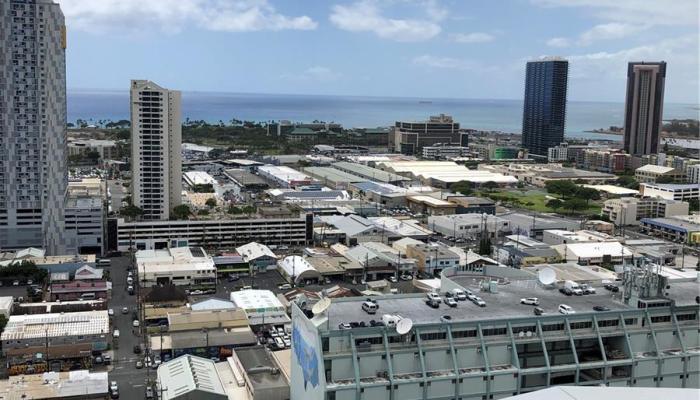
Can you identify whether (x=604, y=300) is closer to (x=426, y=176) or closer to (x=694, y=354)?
(x=694, y=354)

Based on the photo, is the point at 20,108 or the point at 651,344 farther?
the point at 20,108

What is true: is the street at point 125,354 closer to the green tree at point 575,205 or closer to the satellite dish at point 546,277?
the satellite dish at point 546,277

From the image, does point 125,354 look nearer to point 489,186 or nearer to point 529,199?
point 529,199

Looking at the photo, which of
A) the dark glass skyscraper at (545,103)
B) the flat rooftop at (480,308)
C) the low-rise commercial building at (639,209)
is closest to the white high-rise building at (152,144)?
the flat rooftop at (480,308)

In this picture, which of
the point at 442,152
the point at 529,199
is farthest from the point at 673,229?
the point at 442,152

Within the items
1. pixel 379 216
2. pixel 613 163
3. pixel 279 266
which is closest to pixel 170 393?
pixel 279 266

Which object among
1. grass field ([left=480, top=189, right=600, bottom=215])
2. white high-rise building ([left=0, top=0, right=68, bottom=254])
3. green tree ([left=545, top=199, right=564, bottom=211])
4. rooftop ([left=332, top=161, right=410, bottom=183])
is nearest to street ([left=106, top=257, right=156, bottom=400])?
white high-rise building ([left=0, top=0, right=68, bottom=254])
